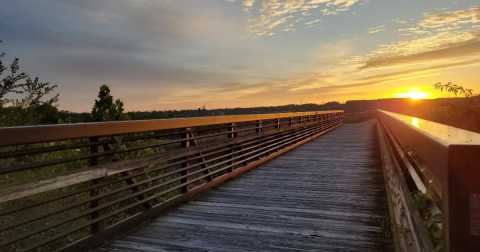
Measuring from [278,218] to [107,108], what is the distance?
22.7 meters

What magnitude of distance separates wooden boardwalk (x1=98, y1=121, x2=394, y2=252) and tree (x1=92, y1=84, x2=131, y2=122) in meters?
19.1

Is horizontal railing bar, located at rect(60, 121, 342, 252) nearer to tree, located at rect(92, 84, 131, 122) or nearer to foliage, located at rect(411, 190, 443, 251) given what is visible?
foliage, located at rect(411, 190, 443, 251)

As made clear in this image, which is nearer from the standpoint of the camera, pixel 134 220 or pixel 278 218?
pixel 134 220

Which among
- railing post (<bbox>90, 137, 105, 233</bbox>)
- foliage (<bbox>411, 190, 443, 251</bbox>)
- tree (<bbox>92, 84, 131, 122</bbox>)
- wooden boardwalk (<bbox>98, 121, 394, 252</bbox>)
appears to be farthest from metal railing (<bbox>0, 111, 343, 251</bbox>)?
tree (<bbox>92, 84, 131, 122</bbox>)

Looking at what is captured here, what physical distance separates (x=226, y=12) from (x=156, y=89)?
13.6m

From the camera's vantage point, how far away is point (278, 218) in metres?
4.11

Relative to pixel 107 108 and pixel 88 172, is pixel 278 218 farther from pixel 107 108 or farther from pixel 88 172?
pixel 107 108

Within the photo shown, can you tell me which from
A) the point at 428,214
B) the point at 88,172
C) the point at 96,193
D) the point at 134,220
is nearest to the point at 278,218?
the point at 134,220

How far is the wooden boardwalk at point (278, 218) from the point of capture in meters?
3.32

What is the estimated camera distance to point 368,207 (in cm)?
449

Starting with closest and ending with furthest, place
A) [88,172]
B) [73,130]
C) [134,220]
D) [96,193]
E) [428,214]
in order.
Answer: [428,214], [73,130], [88,172], [96,193], [134,220]

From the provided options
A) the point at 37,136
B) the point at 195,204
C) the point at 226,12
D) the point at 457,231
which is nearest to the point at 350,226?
the point at 195,204

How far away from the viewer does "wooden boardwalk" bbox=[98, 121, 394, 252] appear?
3.32 m

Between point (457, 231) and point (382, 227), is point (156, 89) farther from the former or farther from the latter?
point (457, 231)
